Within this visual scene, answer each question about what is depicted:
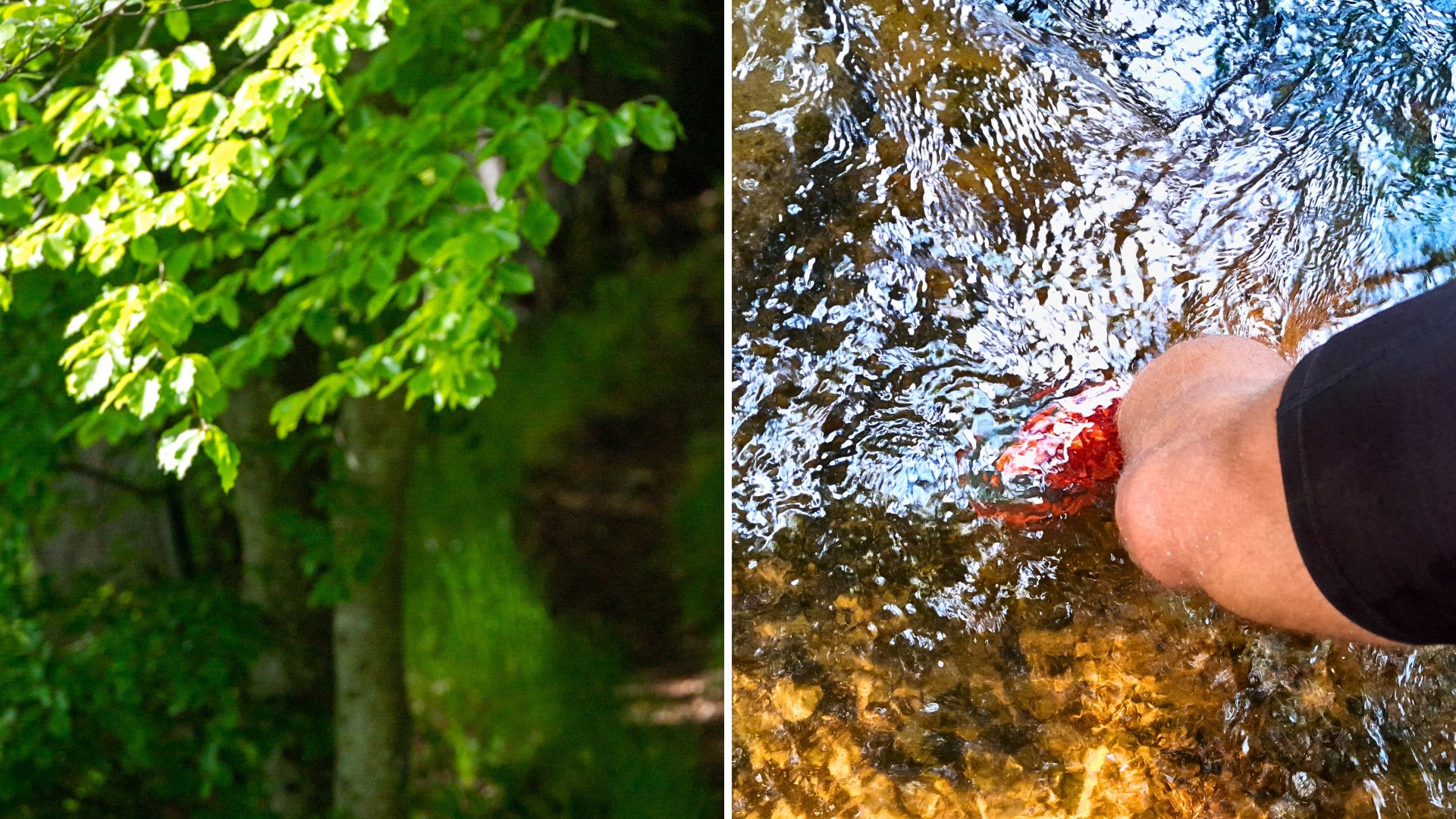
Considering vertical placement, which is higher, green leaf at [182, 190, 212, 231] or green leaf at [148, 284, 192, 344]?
green leaf at [182, 190, 212, 231]

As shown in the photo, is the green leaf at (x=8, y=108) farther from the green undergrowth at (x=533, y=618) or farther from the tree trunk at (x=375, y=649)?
the green undergrowth at (x=533, y=618)

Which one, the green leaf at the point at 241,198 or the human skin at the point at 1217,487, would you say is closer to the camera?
the human skin at the point at 1217,487

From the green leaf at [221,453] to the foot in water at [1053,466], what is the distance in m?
0.96

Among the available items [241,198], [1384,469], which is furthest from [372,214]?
[1384,469]

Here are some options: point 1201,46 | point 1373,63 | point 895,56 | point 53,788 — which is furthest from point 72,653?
point 1373,63

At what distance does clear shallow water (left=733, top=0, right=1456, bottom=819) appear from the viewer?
127 cm

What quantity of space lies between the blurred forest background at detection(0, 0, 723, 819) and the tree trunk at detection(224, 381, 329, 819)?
1 centimetres

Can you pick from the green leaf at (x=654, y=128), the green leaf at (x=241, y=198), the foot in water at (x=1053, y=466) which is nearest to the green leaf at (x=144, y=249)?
the green leaf at (x=241, y=198)

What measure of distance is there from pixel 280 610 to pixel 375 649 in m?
0.30

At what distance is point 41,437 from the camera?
234cm

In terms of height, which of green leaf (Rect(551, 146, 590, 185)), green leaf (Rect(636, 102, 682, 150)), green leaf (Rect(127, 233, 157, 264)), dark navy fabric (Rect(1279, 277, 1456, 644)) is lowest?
dark navy fabric (Rect(1279, 277, 1456, 644))

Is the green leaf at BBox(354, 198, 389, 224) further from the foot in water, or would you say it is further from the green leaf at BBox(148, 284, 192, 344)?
the foot in water

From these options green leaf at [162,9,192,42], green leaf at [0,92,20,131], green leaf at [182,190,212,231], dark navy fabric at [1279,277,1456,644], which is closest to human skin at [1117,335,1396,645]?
dark navy fabric at [1279,277,1456,644]

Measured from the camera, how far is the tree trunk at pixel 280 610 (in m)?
2.84
